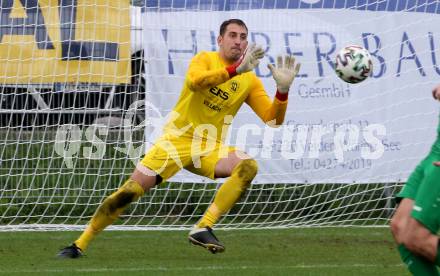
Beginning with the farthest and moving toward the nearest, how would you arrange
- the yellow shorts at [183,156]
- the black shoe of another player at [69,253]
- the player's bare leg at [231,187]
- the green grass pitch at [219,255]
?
the yellow shorts at [183,156] → the black shoe of another player at [69,253] → the player's bare leg at [231,187] → the green grass pitch at [219,255]

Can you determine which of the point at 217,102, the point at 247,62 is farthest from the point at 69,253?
the point at 247,62

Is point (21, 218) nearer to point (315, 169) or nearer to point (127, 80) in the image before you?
point (127, 80)

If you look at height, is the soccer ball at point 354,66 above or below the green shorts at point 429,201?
above

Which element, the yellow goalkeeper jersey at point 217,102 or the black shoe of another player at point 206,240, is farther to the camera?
the yellow goalkeeper jersey at point 217,102

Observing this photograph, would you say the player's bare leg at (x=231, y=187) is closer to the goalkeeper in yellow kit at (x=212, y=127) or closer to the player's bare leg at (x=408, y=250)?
the goalkeeper in yellow kit at (x=212, y=127)

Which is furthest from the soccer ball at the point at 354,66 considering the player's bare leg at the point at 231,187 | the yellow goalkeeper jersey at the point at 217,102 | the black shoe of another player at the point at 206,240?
the black shoe of another player at the point at 206,240

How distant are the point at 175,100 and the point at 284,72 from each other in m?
2.60

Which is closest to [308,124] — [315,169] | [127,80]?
[315,169]

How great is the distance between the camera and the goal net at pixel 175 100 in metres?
11.2

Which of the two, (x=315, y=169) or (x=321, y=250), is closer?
(x=321, y=250)

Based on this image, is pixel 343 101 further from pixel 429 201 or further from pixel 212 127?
pixel 429 201

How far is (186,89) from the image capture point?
9.21 metres

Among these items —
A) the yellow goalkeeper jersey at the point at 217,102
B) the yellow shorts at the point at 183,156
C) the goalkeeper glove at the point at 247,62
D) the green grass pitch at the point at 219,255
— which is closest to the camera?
the green grass pitch at the point at 219,255

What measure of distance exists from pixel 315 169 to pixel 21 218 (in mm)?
3333
